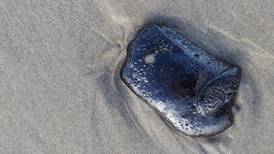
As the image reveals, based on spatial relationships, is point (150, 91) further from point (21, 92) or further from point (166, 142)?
point (21, 92)

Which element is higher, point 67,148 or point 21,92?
point 21,92

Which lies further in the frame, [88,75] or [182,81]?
[88,75]

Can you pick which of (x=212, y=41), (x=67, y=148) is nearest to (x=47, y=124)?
(x=67, y=148)
